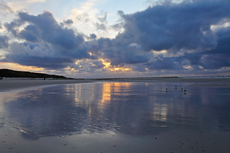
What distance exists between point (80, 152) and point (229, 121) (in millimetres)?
11128

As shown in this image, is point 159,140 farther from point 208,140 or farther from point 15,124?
point 15,124

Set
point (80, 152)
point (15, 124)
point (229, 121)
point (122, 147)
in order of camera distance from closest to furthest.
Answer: point (80, 152), point (122, 147), point (15, 124), point (229, 121)

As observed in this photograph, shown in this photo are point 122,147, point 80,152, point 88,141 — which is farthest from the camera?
point 88,141

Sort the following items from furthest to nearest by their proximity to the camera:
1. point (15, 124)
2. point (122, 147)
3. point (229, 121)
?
point (229, 121) < point (15, 124) < point (122, 147)

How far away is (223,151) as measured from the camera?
747 cm

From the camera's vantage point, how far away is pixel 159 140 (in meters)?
8.68

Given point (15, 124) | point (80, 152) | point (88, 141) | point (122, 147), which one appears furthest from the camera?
point (15, 124)

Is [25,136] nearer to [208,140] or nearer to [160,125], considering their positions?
[160,125]

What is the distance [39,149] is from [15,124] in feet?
15.8

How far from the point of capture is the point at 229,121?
40.8ft

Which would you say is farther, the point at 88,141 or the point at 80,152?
the point at 88,141

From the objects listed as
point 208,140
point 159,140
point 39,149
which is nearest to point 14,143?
point 39,149

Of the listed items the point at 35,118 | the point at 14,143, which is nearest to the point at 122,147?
the point at 14,143

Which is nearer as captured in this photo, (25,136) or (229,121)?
(25,136)
